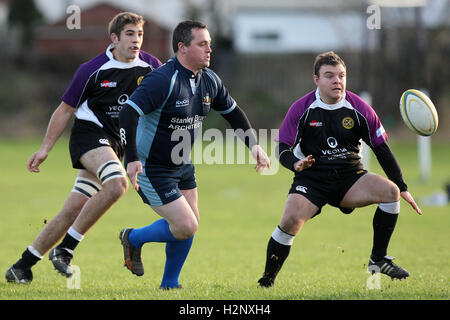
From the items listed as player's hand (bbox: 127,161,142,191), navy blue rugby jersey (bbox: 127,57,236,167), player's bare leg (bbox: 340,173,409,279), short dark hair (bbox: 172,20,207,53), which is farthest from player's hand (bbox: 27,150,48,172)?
player's bare leg (bbox: 340,173,409,279)

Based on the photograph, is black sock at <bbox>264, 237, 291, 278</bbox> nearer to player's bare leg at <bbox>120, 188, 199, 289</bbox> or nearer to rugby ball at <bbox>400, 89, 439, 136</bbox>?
player's bare leg at <bbox>120, 188, 199, 289</bbox>

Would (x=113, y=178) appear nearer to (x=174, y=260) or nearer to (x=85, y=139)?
(x=85, y=139)

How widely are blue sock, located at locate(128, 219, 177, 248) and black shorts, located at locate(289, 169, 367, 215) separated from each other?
1106mm

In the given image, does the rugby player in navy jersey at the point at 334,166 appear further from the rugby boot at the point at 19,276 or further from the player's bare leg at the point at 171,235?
the rugby boot at the point at 19,276

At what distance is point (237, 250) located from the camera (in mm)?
9758

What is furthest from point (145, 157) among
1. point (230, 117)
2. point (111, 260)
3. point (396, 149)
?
point (396, 149)

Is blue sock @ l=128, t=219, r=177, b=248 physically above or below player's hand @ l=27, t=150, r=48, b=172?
below

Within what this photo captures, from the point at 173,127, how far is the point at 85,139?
0.97 meters

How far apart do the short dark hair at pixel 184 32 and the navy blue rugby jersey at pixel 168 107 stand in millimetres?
162

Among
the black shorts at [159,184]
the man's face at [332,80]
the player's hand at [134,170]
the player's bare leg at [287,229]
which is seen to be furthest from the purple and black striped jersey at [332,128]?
the player's hand at [134,170]

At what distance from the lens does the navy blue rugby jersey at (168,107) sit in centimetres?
589

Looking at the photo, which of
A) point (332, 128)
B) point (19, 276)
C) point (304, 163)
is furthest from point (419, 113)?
point (19, 276)

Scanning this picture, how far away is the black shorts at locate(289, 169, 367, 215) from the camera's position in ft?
20.5

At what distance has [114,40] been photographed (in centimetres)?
666
